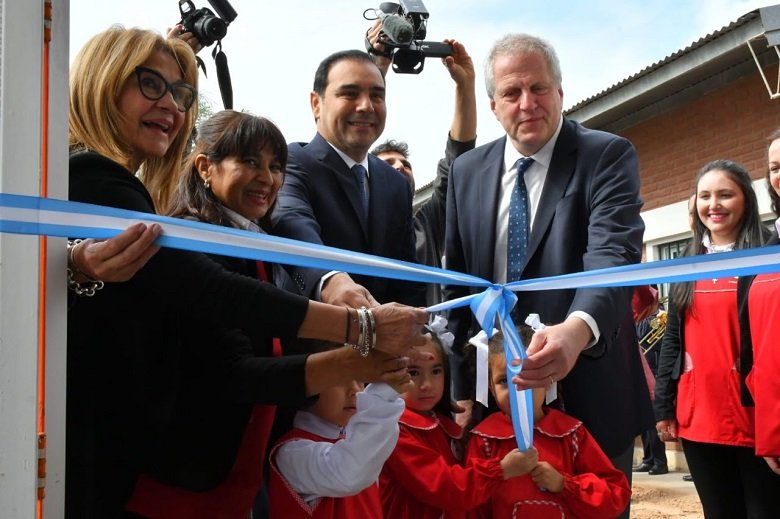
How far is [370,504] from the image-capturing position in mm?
2812

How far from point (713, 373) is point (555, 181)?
156cm

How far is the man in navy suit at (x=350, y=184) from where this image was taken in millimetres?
3232

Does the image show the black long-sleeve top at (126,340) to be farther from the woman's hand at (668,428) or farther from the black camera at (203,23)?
the woman's hand at (668,428)

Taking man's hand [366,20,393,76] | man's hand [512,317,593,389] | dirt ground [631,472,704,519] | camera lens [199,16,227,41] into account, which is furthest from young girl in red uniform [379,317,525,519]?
dirt ground [631,472,704,519]

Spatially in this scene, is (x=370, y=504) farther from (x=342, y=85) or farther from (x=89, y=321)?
(x=342, y=85)

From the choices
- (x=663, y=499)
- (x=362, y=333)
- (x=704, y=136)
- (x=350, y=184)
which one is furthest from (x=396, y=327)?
(x=704, y=136)

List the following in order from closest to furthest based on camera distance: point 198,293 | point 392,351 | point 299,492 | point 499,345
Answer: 1. point 198,293
2. point 392,351
3. point 299,492
4. point 499,345

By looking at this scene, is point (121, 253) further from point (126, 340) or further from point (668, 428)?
point (668, 428)

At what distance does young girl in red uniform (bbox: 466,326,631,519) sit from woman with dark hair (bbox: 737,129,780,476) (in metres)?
0.85

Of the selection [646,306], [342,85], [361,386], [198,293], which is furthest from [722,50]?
[198,293]

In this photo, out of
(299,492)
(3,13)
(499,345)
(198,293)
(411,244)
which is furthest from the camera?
(411,244)

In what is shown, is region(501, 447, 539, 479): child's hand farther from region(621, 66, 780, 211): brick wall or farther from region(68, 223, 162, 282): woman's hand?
region(621, 66, 780, 211): brick wall

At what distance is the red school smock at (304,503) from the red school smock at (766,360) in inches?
70.0

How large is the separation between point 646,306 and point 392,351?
228 centimetres
